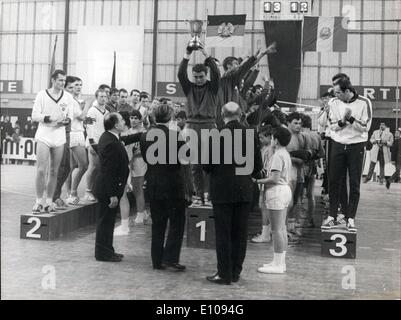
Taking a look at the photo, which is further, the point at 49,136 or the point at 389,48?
the point at 389,48

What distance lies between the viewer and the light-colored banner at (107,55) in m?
17.9

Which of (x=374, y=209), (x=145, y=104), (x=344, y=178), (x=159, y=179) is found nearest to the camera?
(x=159, y=179)

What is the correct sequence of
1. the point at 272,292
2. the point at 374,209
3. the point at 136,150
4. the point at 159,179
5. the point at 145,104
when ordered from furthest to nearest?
the point at 374,209 → the point at 145,104 → the point at 136,150 → the point at 159,179 → the point at 272,292

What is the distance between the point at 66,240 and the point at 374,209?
21.1 feet

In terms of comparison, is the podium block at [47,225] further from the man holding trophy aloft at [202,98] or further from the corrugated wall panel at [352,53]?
the corrugated wall panel at [352,53]

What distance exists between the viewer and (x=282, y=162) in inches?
196

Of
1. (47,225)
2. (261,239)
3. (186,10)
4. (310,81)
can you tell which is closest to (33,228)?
(47,225)

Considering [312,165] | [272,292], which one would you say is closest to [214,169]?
[272,292]

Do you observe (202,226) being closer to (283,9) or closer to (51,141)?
(51,141)

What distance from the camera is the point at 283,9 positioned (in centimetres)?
1641

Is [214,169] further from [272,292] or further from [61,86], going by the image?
[61,86]

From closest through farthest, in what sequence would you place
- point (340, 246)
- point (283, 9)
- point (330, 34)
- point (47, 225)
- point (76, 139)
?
point (340, 246), point (47, 225), point (76, 139), point (330, 34), point (283, 9)

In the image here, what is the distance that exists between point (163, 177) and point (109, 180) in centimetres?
71

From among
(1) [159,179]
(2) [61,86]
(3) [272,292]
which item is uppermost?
(2) [61,86]
